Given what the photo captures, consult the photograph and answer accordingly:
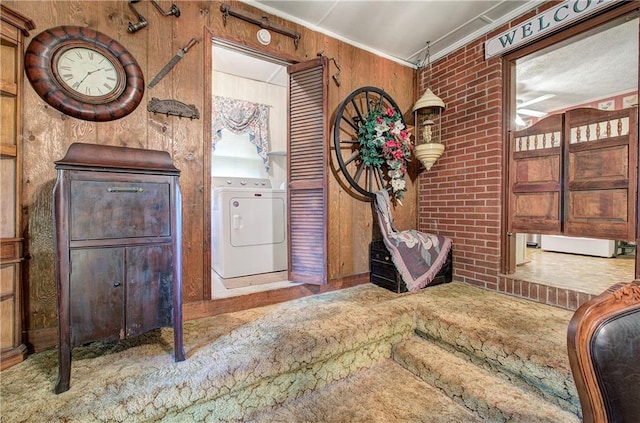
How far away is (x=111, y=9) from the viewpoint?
187 centimetres

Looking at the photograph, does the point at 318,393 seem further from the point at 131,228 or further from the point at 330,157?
the point at 330,157

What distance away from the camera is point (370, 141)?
271 centimetres

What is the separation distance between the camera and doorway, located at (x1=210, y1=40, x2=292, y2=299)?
2.90 metres

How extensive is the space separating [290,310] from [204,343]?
691 millimetres

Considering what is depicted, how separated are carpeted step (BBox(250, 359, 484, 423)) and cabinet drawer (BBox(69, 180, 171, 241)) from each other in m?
1.15

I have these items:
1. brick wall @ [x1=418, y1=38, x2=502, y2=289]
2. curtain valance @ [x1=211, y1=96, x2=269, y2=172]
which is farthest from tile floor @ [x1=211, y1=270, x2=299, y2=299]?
curtain valance @ [x1=211, y1=96, x2=269, y2=172]

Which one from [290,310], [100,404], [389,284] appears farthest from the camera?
[389,284]

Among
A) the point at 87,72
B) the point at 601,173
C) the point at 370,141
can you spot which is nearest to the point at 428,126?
the point at 370,141

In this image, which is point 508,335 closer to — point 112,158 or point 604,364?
point 604,364

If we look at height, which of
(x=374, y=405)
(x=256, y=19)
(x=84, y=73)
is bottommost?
(x=374, y=405)

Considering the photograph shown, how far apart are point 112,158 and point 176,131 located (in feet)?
2.28

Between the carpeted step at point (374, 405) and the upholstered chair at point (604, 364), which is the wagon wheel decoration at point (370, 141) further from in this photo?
the upholstered chair at point (604, 364)

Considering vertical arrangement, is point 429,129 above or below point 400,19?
below

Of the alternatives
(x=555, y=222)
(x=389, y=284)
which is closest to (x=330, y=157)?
(x=389, y=284)
